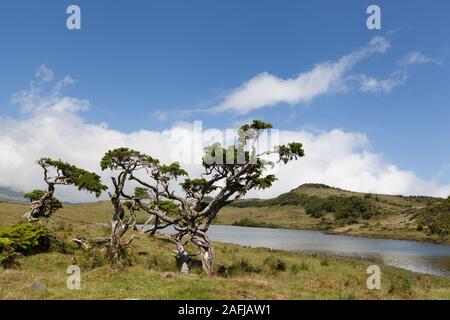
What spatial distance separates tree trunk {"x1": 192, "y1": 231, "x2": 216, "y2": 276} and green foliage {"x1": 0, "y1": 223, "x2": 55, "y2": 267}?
13.8 m

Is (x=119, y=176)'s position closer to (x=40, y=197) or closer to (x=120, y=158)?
(x=120, y=158)

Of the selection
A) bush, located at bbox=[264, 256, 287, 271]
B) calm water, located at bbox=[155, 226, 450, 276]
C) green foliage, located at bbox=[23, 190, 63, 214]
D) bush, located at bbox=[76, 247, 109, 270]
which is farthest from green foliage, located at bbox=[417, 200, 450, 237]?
bush, located at bbox=[76, 247, 109, 270]

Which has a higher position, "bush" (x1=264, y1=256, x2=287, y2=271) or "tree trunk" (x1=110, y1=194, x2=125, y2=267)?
"tree trunk" (x1=110, y1=194, x2=125, y2=267)

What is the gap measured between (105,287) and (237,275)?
1426 centimetres

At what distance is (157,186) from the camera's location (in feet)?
103

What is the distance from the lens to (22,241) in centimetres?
3123

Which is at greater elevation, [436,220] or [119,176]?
[119,176]

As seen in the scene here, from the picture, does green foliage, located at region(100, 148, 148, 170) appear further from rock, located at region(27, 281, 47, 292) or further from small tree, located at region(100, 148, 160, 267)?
rock, located at region(27, 281, 47, 292)

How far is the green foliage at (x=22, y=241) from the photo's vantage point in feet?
91.5

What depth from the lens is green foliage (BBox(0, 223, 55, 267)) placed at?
2789cm

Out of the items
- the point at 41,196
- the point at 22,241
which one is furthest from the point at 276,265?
the point at 41,196

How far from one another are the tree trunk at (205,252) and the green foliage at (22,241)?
13754 millimetres

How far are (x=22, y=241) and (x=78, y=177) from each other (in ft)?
34.5
